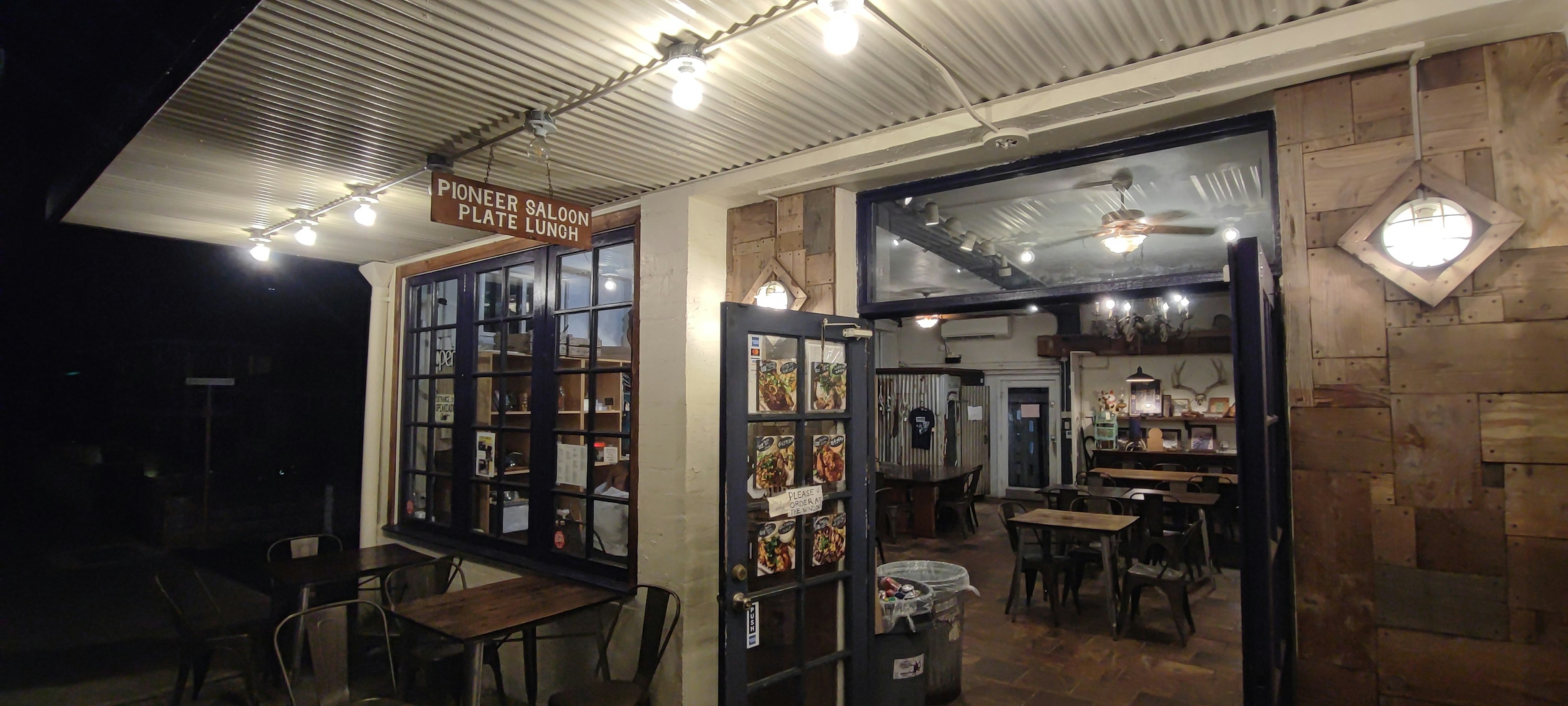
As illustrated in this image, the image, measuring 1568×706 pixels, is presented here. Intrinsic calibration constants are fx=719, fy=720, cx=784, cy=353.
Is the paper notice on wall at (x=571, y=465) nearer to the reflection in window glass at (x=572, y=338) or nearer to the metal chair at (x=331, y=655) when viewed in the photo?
the reflection in window glass at (x=572, y=338)

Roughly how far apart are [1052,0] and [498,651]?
4.81m

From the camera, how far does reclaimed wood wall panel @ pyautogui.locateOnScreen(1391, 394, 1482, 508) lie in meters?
2.20

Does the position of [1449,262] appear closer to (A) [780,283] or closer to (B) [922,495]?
(A) [780,283]

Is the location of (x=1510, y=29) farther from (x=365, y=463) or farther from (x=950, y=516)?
(x=950, y=516)

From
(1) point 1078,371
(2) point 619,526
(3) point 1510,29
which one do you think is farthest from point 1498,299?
(1) point 1078,371

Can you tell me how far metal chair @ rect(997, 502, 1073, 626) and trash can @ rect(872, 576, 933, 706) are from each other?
2.48 meters

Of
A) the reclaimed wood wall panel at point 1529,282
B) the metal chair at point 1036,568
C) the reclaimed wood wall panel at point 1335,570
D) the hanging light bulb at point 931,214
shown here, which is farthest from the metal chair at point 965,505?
the reclaimed wood wall panel at point 1529,282

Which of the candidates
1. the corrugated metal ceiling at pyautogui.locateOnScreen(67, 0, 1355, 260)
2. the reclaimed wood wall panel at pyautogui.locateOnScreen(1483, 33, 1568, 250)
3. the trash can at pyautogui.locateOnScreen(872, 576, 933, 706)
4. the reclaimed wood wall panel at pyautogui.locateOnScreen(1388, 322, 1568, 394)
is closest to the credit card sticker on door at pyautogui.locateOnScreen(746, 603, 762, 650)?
the trash can at pyautogui.locateOnScreen(872, 576, 933, 706)

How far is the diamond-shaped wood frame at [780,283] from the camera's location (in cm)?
377

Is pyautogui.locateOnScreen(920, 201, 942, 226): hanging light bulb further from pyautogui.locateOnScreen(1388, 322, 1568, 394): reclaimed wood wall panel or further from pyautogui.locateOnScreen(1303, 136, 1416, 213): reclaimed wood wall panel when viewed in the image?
pyautogui.locateOnScreen(1388, 322, 1568, 394): reclaimed wood wall panel

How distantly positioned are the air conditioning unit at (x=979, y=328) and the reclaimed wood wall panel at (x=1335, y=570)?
9540 mm

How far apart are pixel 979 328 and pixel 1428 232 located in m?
9.78

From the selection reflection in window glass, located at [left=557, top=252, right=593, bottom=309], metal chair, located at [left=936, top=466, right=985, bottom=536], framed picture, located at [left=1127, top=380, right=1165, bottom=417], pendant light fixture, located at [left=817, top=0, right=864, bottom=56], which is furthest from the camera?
framed picture, located at [left=1127, top=380, right=1165, bottom=417]

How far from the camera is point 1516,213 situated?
215cm
